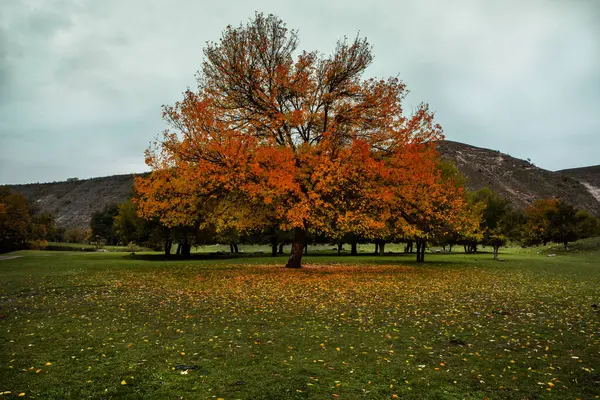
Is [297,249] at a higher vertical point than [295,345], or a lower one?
higher

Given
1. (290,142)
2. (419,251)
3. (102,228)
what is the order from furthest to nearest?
(102,228) → (419,251) → (290,142)

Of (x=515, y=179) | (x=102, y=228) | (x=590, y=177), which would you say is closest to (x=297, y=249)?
(x=102, y=228)

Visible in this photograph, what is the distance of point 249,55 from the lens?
94.7 ft

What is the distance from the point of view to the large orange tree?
27.3m

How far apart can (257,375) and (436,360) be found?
3.88 meters

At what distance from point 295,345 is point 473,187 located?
5498 inches

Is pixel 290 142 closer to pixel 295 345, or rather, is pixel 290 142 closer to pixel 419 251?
pixel 295 345

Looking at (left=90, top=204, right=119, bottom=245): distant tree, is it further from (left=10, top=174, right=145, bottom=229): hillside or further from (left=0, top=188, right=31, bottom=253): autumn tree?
(left=0, top=188, right=31, bottom=253): autumn tree

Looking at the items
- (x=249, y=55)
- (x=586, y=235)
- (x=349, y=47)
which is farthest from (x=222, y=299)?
(x=586, y=235)

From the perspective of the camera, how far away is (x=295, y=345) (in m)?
9.26

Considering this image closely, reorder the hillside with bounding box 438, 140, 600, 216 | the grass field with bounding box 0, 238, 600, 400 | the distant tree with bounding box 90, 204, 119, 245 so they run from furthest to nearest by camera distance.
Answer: the hillside with bounding box 438, 140, 600, 216, the distant tree with bounding box 90, 204, 119, 245, the grass field with bounding box 0, 238, 600, 400

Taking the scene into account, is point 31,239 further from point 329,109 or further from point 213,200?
point 329,109

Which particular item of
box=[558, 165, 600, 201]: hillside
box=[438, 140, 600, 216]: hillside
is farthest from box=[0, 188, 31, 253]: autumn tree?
box=[558, 165, 600, 201]: hillside

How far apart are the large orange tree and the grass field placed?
1153 cm
